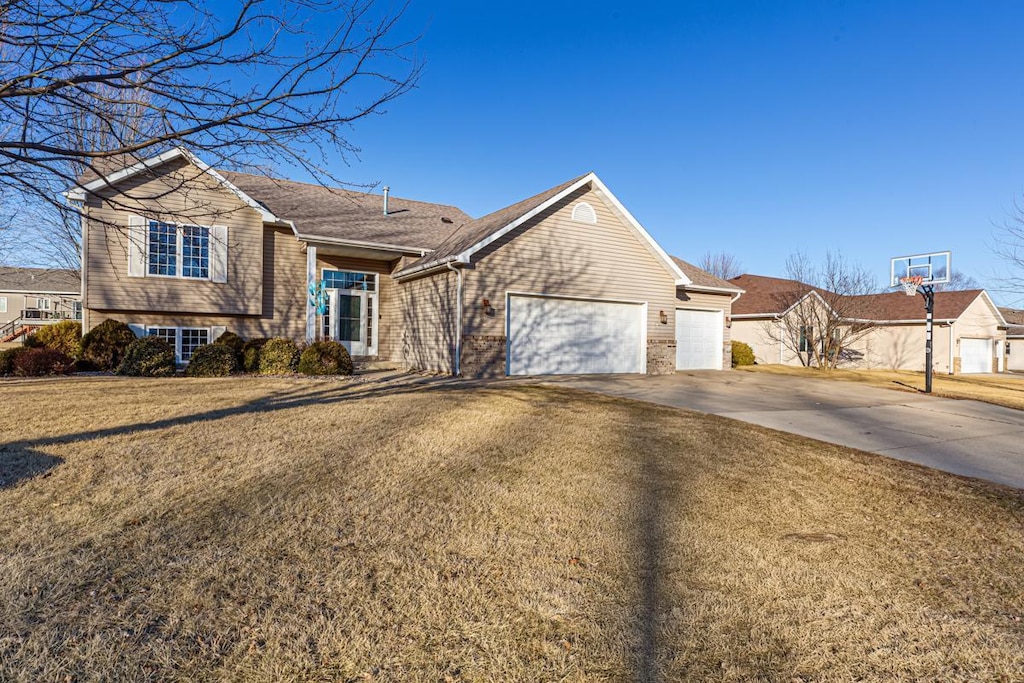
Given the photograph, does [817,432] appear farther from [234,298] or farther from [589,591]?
[234,298]

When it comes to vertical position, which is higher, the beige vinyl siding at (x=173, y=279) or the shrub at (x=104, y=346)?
the beige vinyl siding at (x=173, y=279)

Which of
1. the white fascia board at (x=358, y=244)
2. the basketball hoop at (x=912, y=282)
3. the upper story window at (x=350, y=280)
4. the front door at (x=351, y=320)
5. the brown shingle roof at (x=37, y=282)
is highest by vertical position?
the brown shingle roof at (x=37, y=282)

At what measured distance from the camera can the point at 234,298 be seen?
1466 centimetres

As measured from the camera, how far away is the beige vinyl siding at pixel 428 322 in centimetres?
1380

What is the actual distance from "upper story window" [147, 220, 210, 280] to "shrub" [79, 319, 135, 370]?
172cm

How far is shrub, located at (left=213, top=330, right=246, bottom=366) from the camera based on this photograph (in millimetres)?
13137

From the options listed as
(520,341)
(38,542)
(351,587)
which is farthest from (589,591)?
(520,341)

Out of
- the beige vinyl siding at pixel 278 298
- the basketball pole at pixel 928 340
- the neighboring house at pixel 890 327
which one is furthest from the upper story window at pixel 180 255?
the neighboring house at pixel 890 327

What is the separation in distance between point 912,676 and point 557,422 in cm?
531

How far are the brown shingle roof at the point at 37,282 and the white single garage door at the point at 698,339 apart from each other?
3752 cm

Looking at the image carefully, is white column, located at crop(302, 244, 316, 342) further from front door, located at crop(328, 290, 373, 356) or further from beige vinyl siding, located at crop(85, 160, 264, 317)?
beige vinyl siding, located at crop(85, 160, 264, 317)

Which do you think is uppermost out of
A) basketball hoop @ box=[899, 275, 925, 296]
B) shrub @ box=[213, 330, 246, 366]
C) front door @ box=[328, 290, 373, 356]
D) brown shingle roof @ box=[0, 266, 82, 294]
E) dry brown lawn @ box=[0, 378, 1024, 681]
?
brown shingle roof @ box=[0, 266, 82, 294]

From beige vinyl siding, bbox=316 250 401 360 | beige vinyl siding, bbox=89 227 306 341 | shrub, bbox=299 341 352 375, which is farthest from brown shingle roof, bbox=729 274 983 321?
beige vinyl siding, bbox=89 227 306 341

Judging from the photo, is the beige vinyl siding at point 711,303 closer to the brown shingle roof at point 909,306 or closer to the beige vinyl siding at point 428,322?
the beige vinyl siding at point 428,322
